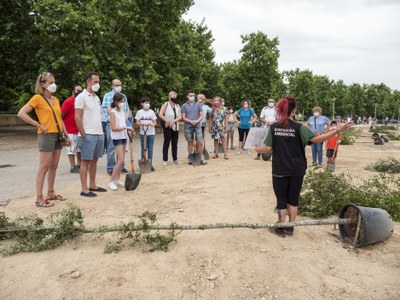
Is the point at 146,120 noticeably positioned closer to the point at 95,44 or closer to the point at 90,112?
the point at 90,112

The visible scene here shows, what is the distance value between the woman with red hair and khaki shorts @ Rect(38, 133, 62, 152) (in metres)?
3.33

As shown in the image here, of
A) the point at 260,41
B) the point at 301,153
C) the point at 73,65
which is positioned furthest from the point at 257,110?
the point at 301,153

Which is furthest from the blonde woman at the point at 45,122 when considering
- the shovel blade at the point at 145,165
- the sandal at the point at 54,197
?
the shovel blade at the point at 145,165

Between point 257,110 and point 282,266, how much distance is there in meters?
38.9

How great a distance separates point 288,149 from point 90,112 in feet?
11.2

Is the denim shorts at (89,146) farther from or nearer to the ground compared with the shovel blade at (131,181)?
farther from the ground

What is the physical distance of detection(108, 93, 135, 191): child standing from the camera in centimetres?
661

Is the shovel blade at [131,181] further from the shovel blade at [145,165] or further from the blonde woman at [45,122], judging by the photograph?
the shovel blade at [145,165]

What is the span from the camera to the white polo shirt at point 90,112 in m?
5.65

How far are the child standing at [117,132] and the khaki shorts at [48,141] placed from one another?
1426mm

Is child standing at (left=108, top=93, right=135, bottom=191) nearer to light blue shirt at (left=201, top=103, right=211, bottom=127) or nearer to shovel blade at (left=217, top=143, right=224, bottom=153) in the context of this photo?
light blue shirt at (left=201, top=103, right=211, bottom=127)

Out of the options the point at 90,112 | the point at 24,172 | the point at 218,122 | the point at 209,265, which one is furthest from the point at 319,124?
the point at 24,172

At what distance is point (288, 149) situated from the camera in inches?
167

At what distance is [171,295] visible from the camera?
3.06m
